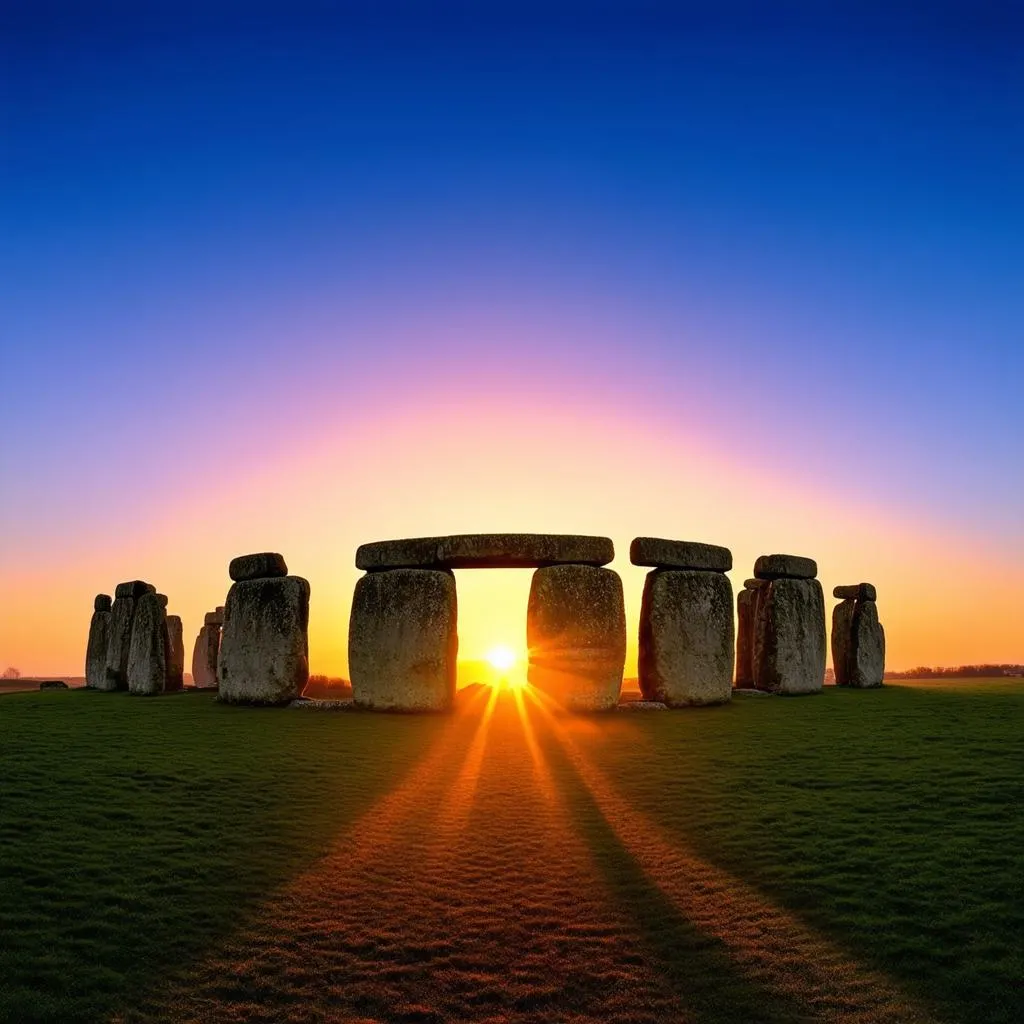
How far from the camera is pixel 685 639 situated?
15766mm

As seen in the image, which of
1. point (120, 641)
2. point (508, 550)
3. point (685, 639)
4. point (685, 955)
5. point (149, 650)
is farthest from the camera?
point (120, 641)

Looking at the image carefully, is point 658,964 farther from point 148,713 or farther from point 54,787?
point 148,713

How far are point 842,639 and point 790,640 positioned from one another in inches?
169

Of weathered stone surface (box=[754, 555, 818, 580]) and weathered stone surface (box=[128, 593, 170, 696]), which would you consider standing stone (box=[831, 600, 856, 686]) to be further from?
weathered stone surface (box=[128, 593, 170, 696])

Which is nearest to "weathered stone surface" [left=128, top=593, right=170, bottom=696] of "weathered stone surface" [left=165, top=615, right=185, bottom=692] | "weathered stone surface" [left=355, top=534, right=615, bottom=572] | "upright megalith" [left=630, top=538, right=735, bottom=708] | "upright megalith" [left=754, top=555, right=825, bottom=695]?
"weathered stone surface" [left=165, top=615, right=185, bottom=692]

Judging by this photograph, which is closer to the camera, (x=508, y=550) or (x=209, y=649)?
(x=508, y=550)

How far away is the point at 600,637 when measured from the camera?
1482 cm

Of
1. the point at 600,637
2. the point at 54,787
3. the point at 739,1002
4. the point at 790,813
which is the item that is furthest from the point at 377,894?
the point at 600,637

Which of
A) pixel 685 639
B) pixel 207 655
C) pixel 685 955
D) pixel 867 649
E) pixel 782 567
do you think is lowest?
pixel 685 955

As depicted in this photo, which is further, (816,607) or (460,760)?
(816,607)

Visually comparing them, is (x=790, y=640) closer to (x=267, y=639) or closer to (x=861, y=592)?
(x=861, y=592)

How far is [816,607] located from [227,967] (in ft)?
50.3

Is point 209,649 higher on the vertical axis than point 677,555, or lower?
lower

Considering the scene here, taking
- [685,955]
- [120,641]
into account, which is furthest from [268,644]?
[685,955]
